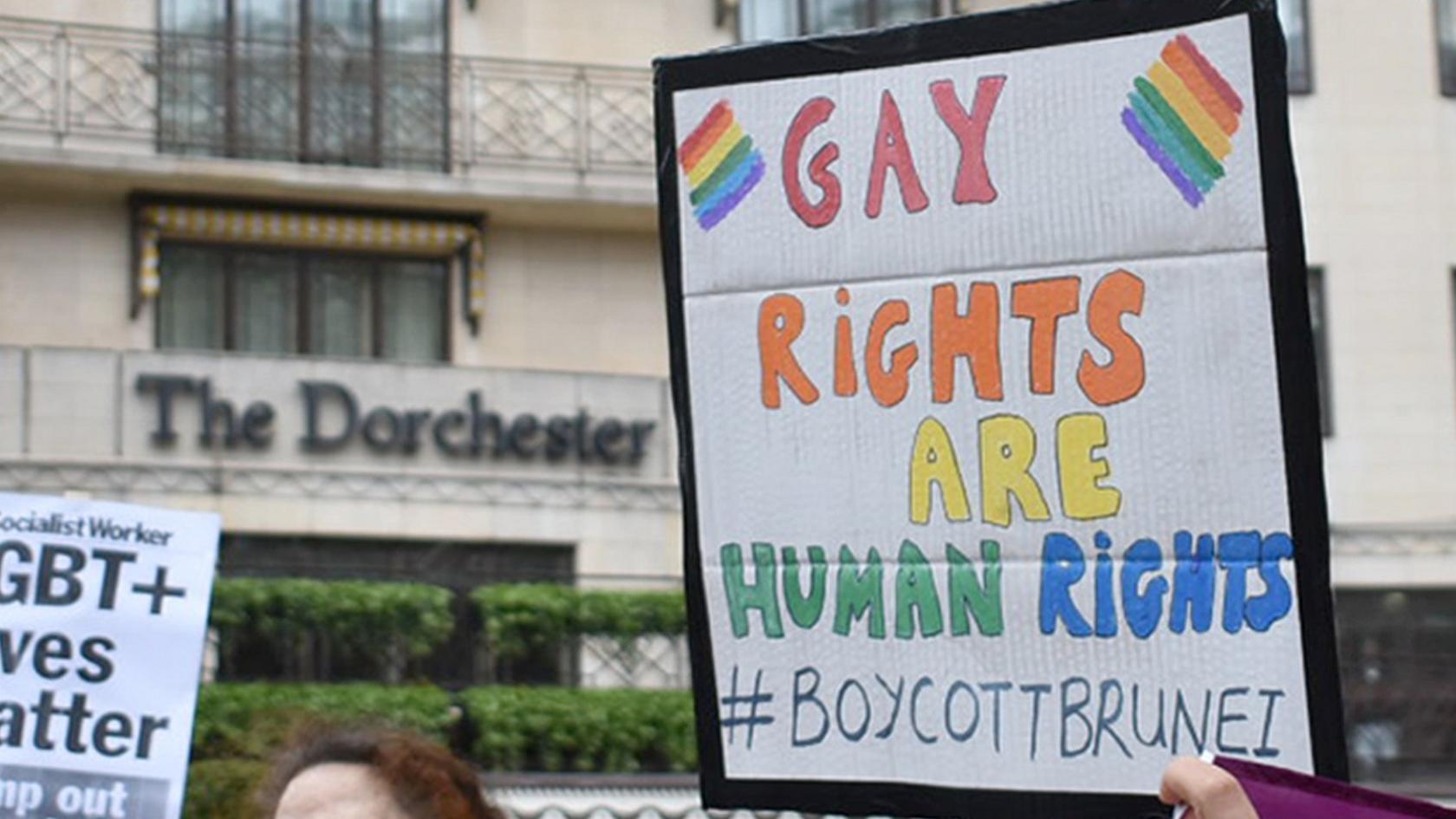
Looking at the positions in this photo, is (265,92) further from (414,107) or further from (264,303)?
(264,303)

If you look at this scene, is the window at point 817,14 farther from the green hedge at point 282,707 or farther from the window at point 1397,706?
the green hedge at point 282,707

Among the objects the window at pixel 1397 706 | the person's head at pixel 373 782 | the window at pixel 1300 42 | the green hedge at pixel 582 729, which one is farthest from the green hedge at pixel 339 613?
the person's head at pixel 373 782

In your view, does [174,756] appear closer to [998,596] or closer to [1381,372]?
[998,596]

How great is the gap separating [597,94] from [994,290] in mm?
18413

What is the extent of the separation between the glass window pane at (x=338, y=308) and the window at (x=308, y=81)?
850 millimetres

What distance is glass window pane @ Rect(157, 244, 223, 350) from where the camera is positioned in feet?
71.9

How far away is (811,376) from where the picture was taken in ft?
15.4

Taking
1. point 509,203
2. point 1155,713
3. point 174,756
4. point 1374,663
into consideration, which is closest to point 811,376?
point 1155,713

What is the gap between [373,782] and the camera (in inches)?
147

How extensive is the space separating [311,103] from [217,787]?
9443 mm

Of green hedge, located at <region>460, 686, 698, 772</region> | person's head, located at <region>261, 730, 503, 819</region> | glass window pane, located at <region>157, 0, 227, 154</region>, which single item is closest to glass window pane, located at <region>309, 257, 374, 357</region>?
glass window pane, located at <region>157, 0, 227, 154</region>

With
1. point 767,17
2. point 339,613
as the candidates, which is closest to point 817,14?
point 767,17

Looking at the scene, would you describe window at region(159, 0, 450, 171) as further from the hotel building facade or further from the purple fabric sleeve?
the purple fabric sleeve

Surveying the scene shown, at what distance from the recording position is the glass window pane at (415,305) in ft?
74.5
